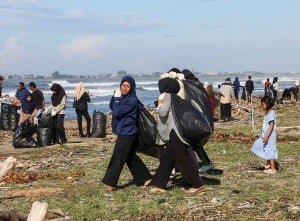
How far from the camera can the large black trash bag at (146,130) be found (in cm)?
927

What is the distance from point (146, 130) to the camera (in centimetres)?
930

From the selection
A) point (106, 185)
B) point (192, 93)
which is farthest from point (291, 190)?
point (106, 185)

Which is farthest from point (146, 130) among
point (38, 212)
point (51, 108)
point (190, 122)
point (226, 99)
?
point (226, 99)

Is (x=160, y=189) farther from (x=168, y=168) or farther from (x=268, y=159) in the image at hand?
(x=268, y=159)

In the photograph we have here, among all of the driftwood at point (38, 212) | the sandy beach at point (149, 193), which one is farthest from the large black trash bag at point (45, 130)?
the driftwood at point (38, 212)

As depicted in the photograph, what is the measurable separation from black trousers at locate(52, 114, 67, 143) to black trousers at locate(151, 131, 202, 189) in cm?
763

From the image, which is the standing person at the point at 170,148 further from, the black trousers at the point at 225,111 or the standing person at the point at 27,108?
the black trousers at the point at 225,111

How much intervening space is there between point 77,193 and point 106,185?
0.51 metres

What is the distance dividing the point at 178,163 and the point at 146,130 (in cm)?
75

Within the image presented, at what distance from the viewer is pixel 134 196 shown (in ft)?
29.5

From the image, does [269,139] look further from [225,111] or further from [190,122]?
[225,111]

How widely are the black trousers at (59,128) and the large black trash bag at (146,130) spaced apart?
24.0ft

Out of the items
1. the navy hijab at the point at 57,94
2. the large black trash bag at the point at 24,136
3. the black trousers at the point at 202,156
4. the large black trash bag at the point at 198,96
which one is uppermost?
the large black trash bag at the point at 198,96

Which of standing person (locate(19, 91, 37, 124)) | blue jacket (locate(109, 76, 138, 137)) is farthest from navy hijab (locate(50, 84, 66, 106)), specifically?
blue jacket (locate(109, 76, 138, 137))
